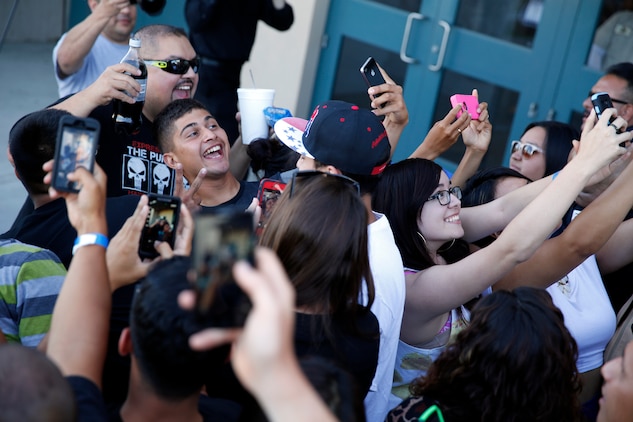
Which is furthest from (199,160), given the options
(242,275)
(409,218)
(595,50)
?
(595,50)

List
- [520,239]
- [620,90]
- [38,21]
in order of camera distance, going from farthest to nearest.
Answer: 1. [38,21]
2. [620,90]
3. [520,239]

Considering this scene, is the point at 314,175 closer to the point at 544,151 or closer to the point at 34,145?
the point at 34,145

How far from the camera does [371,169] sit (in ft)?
8.64

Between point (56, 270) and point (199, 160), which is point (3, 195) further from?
point (56, 270)

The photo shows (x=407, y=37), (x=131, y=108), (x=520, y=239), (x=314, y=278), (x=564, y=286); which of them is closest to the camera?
(x=314, y=278)

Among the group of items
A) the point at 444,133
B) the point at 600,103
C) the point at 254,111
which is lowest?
the point at 254,111

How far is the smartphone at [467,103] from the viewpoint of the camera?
3.40 m

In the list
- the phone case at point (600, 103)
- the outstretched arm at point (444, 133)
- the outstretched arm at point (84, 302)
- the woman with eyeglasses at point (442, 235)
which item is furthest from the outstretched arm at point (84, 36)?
the phone case at point (600, 103)

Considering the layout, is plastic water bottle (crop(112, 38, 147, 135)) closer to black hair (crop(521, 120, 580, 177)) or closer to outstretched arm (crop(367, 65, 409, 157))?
outstretched arm (crop(367, 65, 409, 157))

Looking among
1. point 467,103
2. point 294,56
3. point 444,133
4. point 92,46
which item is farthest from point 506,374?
point 294,56

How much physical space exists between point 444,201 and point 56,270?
145cm

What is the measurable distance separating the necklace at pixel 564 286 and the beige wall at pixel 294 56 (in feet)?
12.6

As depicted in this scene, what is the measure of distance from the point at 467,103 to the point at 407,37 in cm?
271

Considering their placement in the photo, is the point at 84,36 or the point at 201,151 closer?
the point at 201,151
